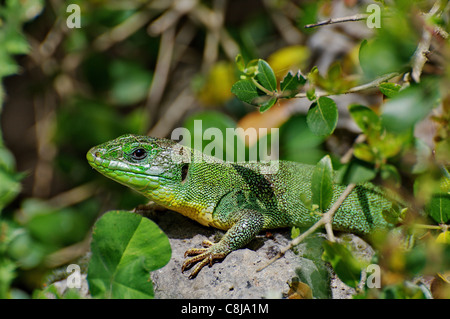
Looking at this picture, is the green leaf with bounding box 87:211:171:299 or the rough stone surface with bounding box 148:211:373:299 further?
the rough stone surface with bounding box 148:211:373:299

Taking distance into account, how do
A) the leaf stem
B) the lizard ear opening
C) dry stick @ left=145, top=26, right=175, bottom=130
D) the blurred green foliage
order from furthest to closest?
dry stick @ left=145, top=26, right=175, bottom=130, the lizard ear opening, the leaf stem, the blurred green foliage

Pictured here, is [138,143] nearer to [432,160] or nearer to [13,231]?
[13,231]

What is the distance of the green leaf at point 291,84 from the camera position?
7.04 ft

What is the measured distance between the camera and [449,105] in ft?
6.38

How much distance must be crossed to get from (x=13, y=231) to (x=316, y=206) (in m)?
2.19

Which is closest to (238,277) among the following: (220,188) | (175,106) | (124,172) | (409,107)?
(220,188)

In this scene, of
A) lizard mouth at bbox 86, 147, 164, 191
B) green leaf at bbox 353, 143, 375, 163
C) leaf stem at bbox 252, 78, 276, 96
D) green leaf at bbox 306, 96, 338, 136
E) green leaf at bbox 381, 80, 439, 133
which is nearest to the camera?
green leaf at bbox 381, 80, 439, 133

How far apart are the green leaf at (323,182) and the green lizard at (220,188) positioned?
61 centimetres

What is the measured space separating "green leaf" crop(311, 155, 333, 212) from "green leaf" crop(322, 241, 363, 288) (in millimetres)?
284

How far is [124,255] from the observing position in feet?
6.80

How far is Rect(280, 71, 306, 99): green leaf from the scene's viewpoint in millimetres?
2146

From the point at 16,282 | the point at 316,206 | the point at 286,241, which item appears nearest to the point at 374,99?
the point at 286,241

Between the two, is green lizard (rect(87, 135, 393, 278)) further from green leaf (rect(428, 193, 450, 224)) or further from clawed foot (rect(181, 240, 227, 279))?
green leaf (rect(428, 193, 450, 224))

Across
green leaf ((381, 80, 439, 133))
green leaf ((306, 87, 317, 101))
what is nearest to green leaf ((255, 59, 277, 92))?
green leaf ((306, 87, 317, 101))
